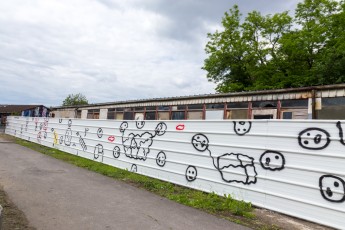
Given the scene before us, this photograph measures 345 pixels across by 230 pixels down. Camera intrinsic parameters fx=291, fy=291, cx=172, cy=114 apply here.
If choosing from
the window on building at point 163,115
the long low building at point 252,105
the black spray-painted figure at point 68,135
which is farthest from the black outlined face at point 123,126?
the window on building at point 163,115

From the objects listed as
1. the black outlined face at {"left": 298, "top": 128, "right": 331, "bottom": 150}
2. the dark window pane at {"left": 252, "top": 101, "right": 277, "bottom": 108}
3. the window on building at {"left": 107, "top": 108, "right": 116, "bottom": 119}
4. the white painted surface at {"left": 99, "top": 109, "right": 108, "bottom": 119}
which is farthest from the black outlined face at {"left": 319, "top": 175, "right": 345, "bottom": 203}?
Answer: the white painted surface at {"left": 99, "top": 109, "right": 108, "bottom": 119}

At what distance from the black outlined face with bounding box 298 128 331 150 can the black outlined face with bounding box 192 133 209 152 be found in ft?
7.13

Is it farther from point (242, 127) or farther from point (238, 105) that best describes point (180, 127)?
point (238, 105)

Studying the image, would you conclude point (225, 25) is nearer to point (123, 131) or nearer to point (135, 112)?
point (135, 112)

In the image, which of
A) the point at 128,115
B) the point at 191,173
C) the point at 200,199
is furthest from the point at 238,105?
the point at 200,199

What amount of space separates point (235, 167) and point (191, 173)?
129cm

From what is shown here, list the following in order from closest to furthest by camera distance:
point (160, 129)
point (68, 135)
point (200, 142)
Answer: point (200, 142) < point (160, 129) < point (68, 135)

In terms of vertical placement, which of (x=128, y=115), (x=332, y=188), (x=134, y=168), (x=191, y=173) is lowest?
(x=134, y=168)

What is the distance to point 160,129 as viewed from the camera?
311 inches

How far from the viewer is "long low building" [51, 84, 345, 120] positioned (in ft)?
41.7

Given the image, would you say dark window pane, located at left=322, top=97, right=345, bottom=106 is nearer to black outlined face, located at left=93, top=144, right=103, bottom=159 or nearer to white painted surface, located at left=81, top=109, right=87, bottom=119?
black outlined face, located at left=93, top=144, right=103, bottom=159

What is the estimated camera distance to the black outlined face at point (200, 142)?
21.6 ft

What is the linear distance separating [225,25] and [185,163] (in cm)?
3220

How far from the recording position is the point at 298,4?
3178 cm
